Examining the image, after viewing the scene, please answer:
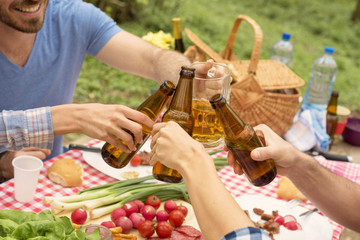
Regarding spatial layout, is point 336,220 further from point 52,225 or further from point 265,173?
point 52,225

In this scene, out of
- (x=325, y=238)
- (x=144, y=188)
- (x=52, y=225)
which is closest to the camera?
(x=52, y=225)

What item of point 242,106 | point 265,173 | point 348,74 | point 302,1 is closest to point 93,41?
point 242,106

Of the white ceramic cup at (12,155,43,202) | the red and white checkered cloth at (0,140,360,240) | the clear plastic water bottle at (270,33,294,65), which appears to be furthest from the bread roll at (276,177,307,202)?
the clear plastic water bottle at (270,33,294,65)

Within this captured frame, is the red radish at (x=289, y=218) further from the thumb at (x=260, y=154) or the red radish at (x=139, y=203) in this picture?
the red radish at (x=139, y=203)

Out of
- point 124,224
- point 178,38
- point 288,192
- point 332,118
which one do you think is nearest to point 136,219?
point 124,224

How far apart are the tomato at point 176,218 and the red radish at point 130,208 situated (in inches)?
6.5

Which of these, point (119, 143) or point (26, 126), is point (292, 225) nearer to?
point (119, 143)

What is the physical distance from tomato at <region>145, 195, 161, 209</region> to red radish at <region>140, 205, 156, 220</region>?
2.2 inches

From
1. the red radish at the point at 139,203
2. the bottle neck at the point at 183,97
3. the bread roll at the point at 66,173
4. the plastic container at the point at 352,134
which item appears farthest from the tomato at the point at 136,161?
the plastic container at the point at 352,134

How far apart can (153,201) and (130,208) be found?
0.13 metres

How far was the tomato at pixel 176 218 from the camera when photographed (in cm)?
183

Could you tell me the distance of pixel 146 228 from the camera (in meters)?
1.75

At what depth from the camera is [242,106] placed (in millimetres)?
2717

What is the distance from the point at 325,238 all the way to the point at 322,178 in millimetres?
269
